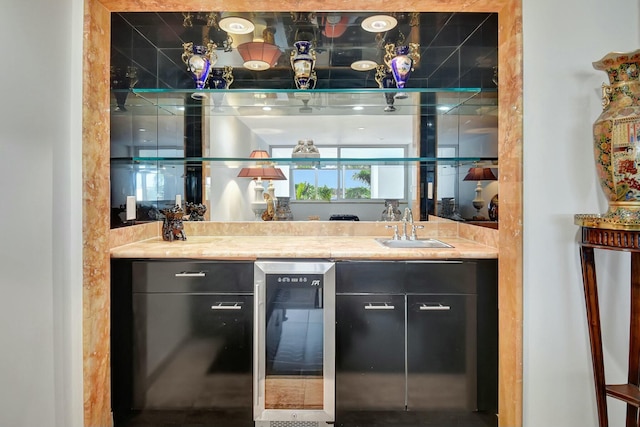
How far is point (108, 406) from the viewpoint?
1.73m

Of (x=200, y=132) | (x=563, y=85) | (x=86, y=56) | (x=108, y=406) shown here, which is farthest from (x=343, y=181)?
(x=108, y=406)

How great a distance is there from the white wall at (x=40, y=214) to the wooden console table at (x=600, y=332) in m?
2.31

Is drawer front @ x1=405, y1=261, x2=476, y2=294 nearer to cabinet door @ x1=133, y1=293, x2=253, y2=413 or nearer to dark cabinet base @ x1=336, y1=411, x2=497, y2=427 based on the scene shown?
dark cabinet base @ x1=336, y1=411, x2=497, y2=427

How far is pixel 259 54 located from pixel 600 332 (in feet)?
8.48

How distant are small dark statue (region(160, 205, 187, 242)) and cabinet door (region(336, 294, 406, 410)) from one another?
125cm

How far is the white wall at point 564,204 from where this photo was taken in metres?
1.55

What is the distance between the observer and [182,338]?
1801 mm

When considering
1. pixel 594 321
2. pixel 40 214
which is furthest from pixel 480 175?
pixel 40 214

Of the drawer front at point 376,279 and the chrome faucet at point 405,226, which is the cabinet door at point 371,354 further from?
the chrome faucet at point 405,226

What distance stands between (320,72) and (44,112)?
71.8 inches

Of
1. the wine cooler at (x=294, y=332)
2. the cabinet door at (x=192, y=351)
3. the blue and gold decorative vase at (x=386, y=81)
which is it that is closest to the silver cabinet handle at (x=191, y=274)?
the cabinet door at (x=192, y=351)

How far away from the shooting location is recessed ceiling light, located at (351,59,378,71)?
8.44 feet

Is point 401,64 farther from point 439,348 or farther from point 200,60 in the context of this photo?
point 439,348

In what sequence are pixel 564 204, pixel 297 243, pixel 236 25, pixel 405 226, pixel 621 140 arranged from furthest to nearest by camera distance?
1. pixel 405 226
2. pixel 236 25
3. pixel 297 243
4. pixel 564 204
5. pixel 621 140
